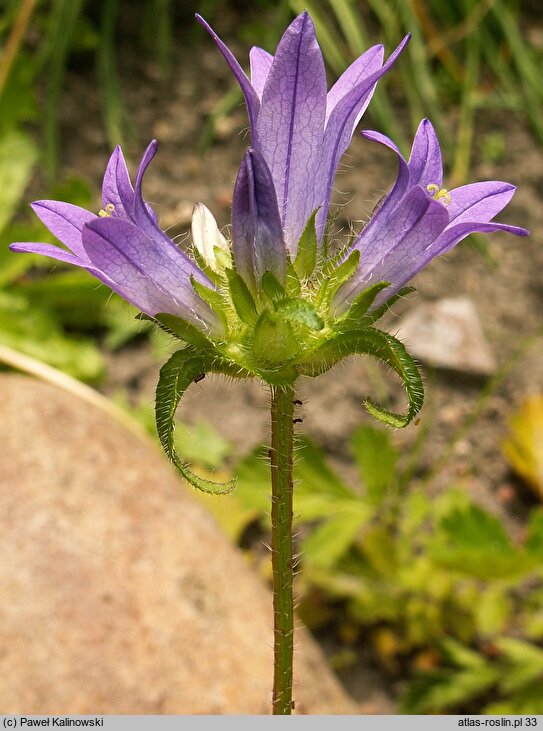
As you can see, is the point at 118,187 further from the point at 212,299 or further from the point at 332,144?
the point at 332,144

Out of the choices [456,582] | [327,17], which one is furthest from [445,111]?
[456,582]

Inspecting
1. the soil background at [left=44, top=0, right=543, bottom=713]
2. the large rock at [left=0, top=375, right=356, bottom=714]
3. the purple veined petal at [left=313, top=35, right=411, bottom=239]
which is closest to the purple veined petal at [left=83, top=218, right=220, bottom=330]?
the purple veined petal at [left=313, top=35, right=411, bottom=239]

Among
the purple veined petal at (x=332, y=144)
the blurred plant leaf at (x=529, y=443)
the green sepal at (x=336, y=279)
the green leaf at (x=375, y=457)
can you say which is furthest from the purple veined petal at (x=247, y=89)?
the blurred plant leaf at (x=529, y=443)

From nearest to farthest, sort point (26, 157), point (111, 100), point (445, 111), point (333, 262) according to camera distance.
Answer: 1. point (333, 262)
2. point (26, 157)
3. point (111, 100)
4. point (445, 111)

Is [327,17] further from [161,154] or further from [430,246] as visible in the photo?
[430,246]

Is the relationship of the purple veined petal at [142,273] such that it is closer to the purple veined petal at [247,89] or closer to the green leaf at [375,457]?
the purple veined petal at [247,89]

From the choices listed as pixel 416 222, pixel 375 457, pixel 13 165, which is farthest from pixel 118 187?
pixel 13 165

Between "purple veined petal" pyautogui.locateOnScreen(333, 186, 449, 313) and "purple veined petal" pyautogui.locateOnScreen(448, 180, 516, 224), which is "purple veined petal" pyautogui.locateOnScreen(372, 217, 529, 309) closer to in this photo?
"purple veined petal" pyautogui.locateOnScreen(333, 186, 449, 313)
